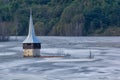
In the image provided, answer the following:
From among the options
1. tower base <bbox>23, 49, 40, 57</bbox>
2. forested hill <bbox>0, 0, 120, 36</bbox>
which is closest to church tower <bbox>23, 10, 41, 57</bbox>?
tower base <bbox>23, 49, 40, 57</bbox>

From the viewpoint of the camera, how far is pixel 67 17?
11931cm

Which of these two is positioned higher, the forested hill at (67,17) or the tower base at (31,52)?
the forested hill at (67,17)

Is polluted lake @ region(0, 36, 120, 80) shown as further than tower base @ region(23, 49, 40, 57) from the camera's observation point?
No

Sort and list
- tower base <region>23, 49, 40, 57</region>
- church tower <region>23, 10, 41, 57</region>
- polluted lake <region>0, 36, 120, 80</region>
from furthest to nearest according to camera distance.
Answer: tower base <region>23, 49, 40, 57</region> < church tower <region>23, 10, 41, 57</region> < polluted lake <region>0, 36, 120, 80</region>

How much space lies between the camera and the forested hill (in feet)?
380

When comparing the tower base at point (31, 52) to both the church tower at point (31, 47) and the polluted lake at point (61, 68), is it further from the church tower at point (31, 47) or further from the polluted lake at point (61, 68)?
the polluted lake at point (61, 68)

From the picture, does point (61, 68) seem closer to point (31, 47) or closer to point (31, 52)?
point (31, 47)

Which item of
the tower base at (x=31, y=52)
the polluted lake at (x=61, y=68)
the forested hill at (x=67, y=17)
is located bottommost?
the polluted lake at (x=61, y=68)

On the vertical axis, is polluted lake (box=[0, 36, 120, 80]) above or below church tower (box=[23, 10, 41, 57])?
below

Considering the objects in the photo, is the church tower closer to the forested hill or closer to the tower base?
the tower base

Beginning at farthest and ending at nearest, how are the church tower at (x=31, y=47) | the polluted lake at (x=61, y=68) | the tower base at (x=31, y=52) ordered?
the tower base at (x=31, y=52) < the church tower at (x=31, y=47) < the polluted lake at (x=61, y=68)

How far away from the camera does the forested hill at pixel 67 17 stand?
380 ft

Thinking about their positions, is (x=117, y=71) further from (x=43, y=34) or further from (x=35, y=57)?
(x=43, y=34)

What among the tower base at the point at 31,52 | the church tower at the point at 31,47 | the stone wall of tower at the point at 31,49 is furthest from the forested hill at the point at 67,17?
the stone wall of tower at the point at 31,49
